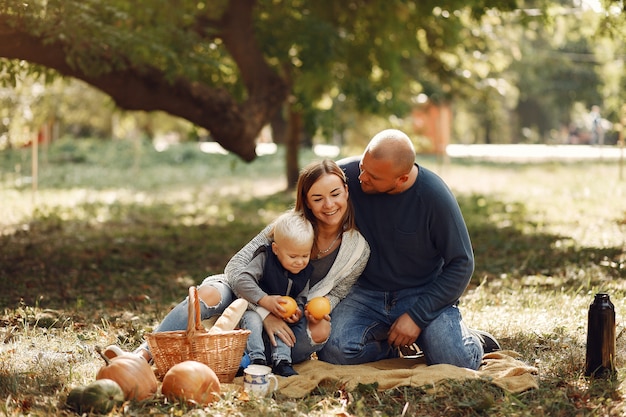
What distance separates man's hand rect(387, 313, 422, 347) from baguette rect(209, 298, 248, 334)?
956mm

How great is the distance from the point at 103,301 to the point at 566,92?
1853 inches

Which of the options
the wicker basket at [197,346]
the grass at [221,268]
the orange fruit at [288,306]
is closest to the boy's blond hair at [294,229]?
the orange fruit at [288,306]

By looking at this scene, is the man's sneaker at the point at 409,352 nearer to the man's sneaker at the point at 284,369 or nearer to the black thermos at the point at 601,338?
the man's sneaker at the point at 284,369

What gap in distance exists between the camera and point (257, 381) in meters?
4.78

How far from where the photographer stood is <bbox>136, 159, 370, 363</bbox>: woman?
529 centimetres

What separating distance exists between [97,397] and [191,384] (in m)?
0.49

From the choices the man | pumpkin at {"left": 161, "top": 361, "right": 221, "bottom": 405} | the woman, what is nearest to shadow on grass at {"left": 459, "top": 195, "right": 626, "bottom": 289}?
the man

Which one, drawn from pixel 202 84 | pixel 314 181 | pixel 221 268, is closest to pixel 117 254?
pixel 221 268

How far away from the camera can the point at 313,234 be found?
5289 millimetres

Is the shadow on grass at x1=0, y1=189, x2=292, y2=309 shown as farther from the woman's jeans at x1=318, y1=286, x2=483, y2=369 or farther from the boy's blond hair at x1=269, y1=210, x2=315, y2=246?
the boy's blond hair at x1=269, y1=210, x2=315, y2=246

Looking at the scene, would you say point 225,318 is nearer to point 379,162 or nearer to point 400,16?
point 379,162

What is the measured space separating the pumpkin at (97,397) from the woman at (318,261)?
787mm

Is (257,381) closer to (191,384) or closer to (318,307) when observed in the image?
(191,384)

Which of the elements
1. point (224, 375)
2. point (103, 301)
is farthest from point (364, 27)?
point (224, 375)
